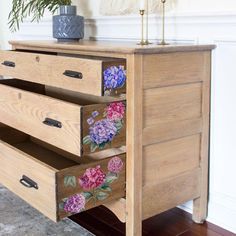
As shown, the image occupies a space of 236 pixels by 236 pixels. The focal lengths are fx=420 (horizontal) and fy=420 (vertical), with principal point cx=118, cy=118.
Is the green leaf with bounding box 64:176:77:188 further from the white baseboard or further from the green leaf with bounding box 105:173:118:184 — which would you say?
the white baseboard

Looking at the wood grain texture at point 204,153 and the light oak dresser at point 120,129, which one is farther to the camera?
the wood grain texture at point 204,153

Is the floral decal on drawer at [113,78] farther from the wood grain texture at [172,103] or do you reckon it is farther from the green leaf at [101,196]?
the green leaf at [101,196]

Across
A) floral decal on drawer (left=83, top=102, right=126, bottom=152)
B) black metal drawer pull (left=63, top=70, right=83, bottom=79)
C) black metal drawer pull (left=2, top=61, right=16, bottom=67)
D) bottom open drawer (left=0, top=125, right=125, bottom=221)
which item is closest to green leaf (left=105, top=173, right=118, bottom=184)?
bottom open drawer (left=0, top=125, right=125, bottom=221)

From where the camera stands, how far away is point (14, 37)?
279cm

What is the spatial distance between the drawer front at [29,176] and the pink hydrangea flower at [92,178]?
0.32 feet

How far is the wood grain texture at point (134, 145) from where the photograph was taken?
49.9 inches

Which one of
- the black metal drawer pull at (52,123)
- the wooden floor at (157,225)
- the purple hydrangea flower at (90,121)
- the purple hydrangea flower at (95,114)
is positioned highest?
the purple hydrangea flower at (95,114)

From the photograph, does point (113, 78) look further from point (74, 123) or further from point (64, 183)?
point (64, 183)

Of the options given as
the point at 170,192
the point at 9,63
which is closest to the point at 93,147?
the point at 170,192

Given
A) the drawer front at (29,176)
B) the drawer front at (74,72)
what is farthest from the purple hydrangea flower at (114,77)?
the drawer front at (29,176)

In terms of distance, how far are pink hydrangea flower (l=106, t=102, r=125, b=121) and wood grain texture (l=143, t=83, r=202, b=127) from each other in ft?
0.24

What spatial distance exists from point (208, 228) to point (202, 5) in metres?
0.83

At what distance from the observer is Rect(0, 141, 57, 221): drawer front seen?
127cm

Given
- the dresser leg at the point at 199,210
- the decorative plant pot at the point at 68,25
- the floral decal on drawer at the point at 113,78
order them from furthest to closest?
1. the decorative plant pot at the point at 68,25
2. the dresser leg at the point at 199,210
3. the floral decal on drawer at the point at 113,78
